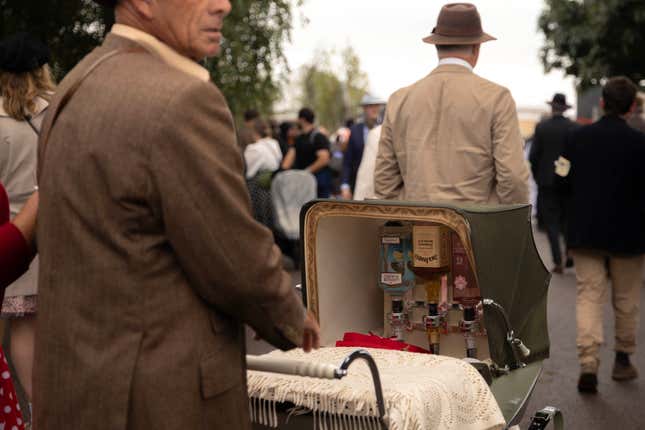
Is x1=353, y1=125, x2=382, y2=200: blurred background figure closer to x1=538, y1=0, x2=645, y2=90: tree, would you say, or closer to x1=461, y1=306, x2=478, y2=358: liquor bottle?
x1=461, y1=306, x2=478, y2=358: liquor bottle

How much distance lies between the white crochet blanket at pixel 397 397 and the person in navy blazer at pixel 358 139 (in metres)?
8.88

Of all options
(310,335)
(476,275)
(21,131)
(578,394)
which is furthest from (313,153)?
(310,335)

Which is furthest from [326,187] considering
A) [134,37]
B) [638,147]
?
[134,37]

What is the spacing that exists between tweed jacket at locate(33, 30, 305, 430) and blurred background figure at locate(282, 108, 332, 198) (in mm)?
12981

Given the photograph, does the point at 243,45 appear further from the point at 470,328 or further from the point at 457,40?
the point at 470,328

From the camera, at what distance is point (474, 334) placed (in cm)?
522

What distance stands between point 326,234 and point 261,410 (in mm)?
1137

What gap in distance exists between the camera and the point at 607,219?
779cm

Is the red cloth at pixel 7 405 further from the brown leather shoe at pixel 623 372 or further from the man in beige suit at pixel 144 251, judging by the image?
the brown leather shoe at pixel 623 372

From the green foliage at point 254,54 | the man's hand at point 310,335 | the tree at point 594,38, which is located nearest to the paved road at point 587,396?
the man's hand at point 310,335

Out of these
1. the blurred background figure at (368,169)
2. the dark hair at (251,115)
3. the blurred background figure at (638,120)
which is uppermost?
the blurred background figure at (368,169)

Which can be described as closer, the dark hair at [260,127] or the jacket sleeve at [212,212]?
the jacket sleeve at [212,212]

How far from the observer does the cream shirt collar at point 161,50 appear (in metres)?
2.98

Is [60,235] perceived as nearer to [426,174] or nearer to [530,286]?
[530,286]
